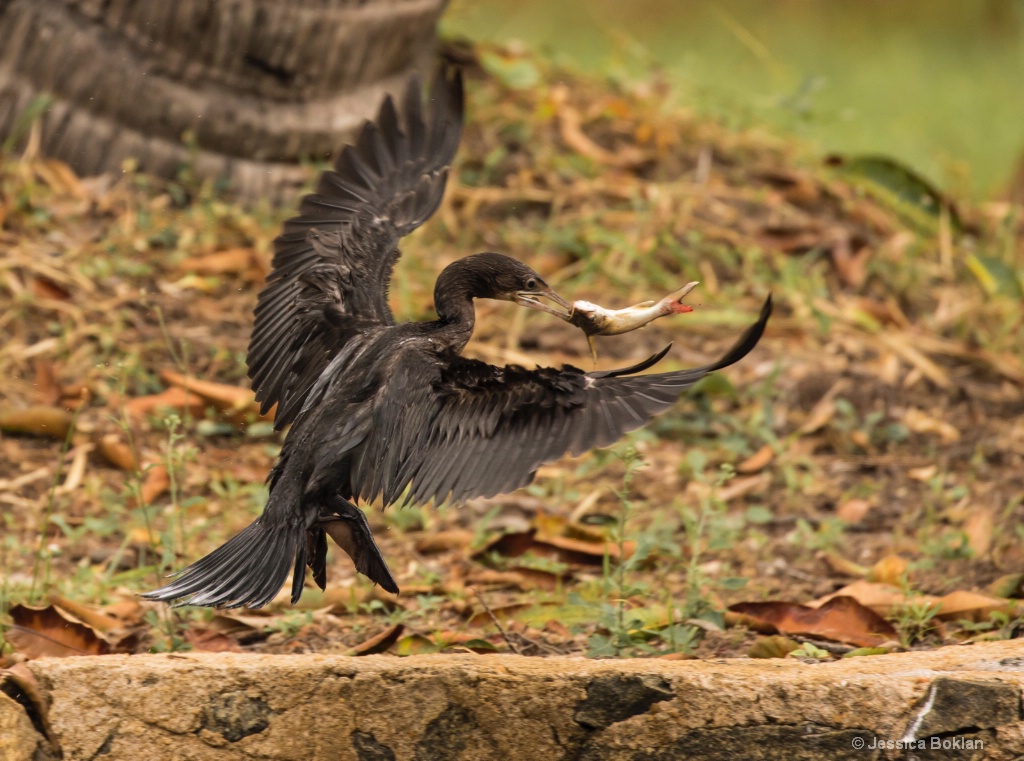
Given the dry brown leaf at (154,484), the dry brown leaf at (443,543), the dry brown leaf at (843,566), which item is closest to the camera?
the dry brown leaf at (843,566)

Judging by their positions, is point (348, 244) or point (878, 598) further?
point (348, 244)

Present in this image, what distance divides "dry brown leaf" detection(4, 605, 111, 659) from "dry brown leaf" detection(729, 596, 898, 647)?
1.64 m

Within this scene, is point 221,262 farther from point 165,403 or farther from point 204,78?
point 165,403

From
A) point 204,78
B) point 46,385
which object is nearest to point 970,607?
point 46,385

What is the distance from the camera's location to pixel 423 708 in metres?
2.83

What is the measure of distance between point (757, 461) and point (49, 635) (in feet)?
8.45

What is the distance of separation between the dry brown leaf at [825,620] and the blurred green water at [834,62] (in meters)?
3.76

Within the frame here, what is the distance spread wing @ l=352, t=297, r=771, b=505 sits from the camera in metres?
3.00

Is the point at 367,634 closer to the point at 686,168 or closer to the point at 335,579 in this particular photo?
the point at 335,579

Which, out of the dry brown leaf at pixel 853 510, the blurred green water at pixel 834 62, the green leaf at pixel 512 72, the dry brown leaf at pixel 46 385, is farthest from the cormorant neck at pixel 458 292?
the green leaf at pixel 512 72

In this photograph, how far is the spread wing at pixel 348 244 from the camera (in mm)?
3652

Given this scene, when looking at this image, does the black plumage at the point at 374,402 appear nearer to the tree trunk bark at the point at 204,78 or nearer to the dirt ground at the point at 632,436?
the dirt ground at the point at 632,436

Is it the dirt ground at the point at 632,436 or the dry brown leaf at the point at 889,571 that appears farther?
the dry brown leaf at the point at 889,571

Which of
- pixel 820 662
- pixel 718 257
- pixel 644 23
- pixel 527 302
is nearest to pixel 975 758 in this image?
pixel 820 662
